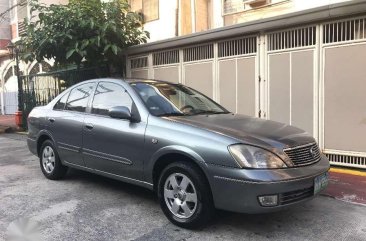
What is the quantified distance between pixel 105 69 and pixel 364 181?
25.1 feet

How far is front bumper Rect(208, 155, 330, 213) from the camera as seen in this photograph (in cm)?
367

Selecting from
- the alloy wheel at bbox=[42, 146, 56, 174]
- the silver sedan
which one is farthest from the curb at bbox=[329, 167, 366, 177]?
the alloy wheel at bbox=[42, 146, 56, 174]

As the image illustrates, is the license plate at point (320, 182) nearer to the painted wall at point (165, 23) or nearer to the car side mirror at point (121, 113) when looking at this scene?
the car side mirror at point (121, 113)

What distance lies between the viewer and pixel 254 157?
3.78 metres

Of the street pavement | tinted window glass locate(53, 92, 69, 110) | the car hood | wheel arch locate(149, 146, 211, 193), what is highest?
tinted window glass locate(53, 92, 69, 110)

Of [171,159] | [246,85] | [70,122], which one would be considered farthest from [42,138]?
[246,85]

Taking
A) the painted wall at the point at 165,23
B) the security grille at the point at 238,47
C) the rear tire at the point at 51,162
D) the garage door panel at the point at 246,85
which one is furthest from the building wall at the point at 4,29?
the garage door panel at the point at 246,85

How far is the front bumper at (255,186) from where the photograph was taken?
367 centimetres

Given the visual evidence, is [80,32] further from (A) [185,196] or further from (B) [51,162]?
(A) [185,196]

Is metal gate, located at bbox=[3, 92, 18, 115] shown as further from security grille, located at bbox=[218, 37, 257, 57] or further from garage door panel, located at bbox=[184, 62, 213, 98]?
security grille, located at bbox=[218, 37, 257, 57]

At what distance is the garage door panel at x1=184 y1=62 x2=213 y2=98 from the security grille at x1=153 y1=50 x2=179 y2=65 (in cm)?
44

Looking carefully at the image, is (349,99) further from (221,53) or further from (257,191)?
(257,191)

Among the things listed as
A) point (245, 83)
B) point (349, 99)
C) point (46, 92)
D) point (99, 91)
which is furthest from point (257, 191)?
point (46, 92)

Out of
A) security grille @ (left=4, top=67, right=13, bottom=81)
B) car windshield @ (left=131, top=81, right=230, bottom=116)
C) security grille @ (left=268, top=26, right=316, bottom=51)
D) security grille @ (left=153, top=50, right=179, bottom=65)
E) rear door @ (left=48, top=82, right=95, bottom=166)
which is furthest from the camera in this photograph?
security grille @ (left=4, top=67, right=13, bottom=81)
